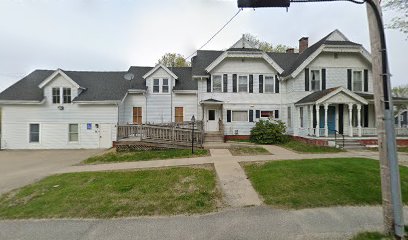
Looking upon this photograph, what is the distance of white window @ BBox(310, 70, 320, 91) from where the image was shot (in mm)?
19828

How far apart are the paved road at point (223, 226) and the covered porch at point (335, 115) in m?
12.5

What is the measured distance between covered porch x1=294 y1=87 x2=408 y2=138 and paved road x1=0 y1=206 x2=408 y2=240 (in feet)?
41.0

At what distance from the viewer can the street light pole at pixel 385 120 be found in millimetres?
4121

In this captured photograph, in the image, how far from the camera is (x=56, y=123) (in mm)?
20312

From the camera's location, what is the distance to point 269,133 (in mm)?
18672

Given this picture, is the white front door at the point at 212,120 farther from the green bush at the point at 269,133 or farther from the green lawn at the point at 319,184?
the green lawn at the point at 319,184

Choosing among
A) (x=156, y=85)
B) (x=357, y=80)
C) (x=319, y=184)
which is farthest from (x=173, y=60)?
(x=319, y=184)

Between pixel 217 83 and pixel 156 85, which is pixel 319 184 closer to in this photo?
pixel 217 83

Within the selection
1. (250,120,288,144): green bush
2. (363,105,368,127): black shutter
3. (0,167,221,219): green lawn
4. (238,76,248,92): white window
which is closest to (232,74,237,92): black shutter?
(238,76,248,92): white window

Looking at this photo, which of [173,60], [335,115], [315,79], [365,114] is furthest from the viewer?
[173,60]

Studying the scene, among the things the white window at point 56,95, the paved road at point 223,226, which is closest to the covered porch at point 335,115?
the paved road at point 223,226

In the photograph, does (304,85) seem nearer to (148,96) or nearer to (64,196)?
(148,96)

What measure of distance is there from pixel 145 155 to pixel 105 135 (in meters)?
7.99

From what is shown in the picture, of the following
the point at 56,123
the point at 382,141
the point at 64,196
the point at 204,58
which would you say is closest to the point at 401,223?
the point at 382,141
